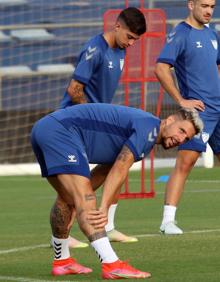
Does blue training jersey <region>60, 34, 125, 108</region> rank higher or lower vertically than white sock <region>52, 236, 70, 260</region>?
higher

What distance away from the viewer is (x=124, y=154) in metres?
7.99

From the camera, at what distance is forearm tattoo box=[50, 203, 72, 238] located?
8641mm

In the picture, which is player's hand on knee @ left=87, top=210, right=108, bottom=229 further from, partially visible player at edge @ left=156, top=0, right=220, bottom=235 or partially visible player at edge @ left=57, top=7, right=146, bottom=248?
partially visible player at edge @ left=156, top=0, right=220, bottom=235

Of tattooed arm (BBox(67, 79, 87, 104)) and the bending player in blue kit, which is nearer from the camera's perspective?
the bending player in blue kit

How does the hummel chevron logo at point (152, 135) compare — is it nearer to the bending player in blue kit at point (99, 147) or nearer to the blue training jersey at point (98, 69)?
the bending player in blue kit at point (99, 147)

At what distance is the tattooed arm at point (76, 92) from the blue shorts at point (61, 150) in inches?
83.3

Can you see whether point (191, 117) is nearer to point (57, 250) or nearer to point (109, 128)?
point (109, 128)

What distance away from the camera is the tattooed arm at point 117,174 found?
7.93 metres

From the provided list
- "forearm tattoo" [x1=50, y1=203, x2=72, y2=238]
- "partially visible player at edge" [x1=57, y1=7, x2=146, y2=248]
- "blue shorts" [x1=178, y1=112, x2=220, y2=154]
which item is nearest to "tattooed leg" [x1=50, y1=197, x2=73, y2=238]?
"forearm tattoo" [x1=50, y1=203, x2=72, y2=238]

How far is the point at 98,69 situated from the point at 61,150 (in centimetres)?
235

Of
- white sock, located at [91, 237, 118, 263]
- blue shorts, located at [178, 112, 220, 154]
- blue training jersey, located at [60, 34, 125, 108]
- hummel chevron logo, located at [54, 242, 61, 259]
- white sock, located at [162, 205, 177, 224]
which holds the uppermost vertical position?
blue training jersey, located at [60, 34, 125, 108]

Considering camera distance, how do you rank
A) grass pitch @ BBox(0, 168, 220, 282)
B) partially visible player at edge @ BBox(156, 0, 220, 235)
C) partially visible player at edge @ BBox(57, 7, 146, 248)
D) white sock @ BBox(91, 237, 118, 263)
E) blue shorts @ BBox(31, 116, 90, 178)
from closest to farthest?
white sock @ BBox(91, 237, 118, 263) < blue shorts @ BBox(31, 116, 90, 178) < grass pitch @ BBox(0, 168, 220, 282) < partially visible player at edge @ BBox(57, 7, 146, 248) < partially visible player at edge @ BBox(156, 0, 220, 235)

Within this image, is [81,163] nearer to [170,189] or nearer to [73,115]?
[73,115]

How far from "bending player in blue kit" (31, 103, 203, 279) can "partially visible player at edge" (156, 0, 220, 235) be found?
296 centimetres
